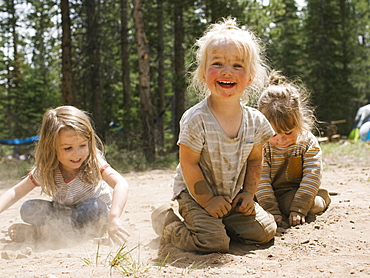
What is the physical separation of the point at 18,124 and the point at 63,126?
15257 mm

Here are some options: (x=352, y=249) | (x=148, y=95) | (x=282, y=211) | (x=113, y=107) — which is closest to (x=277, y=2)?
(x=148, y=95)

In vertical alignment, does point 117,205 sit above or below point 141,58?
below

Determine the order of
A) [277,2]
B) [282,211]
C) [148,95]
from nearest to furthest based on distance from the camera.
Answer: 1. [282,211]
2. [148,95]
3. [277,2]

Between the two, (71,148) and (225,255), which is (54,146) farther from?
(225,255)

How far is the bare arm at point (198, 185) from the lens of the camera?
239 centimetres

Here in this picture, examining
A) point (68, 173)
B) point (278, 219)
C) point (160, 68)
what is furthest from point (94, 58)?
point (278, 219)

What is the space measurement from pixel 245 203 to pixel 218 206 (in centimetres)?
21

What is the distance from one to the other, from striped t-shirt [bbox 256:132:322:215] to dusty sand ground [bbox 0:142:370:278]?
206 mm

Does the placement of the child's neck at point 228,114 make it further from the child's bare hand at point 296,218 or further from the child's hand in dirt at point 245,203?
the child's bare hand at point 296,218

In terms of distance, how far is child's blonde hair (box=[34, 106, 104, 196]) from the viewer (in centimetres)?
277

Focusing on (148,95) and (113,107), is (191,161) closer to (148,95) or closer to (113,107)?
(148,95)

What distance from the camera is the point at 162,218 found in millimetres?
2650

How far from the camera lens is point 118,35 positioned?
15531 mm

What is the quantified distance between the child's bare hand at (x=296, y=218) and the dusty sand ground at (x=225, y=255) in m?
0.08
